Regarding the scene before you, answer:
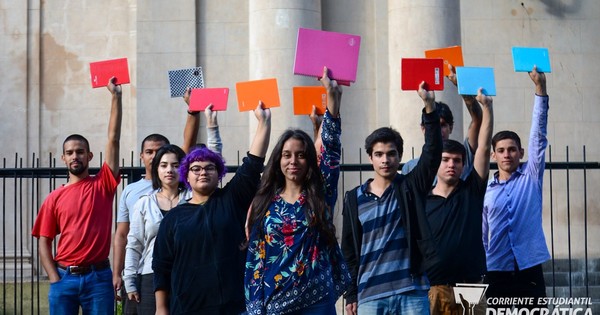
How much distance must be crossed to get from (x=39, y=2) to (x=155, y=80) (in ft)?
6.16

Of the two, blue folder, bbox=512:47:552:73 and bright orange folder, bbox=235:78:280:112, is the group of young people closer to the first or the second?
blue folder, bbox=512:47:552:73

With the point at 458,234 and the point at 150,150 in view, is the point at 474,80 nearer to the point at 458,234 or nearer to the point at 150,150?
the point at 458,234

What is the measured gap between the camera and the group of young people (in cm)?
845

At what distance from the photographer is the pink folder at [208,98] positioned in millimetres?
10172

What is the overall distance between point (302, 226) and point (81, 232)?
113 inches

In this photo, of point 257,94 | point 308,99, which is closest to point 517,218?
point 308,99

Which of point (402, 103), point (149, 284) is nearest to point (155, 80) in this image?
point (402, 103)

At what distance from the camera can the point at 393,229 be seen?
901cm

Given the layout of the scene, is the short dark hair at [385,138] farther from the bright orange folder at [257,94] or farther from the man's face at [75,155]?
the man's face at [75,155]

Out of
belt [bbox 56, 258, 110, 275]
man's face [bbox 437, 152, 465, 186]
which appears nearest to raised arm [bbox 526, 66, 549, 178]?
man's face [bbox 437, 152, 465, 186]

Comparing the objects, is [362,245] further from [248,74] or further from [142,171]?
[248,74]

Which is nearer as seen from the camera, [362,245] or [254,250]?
[254,250]

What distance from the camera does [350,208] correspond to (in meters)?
9.23

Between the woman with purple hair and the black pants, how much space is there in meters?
2.50
